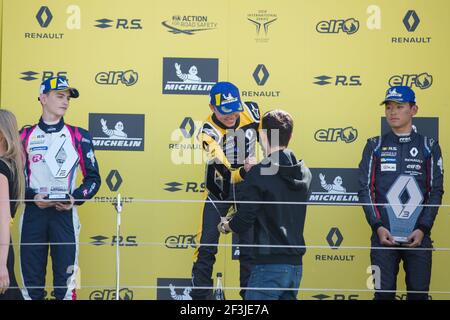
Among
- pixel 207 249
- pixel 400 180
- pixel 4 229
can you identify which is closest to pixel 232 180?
pixel 207 249

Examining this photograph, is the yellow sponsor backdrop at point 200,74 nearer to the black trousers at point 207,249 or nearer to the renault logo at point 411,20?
the renault logo at point 411,20

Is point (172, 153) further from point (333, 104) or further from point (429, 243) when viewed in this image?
point (429, 243)

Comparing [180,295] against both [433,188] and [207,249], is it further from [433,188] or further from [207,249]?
[433,188]

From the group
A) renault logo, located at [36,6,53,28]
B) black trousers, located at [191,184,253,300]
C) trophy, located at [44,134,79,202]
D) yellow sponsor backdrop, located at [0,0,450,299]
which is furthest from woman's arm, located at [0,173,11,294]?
renault logo, located at [36,6,53,28]

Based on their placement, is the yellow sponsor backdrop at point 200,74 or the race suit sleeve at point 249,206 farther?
the yellow sponsor backdrop at point 200,74

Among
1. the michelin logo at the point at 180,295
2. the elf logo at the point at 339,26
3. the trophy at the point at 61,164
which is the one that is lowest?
the michelin logo at the point at 180,295

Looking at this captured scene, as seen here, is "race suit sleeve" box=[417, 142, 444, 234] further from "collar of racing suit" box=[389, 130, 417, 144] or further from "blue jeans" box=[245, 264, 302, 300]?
"blue jeans" box=[245, 264, 302, 300]

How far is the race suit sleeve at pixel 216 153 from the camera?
7.44 m

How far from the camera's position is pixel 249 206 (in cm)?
613

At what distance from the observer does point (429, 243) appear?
7277 mm

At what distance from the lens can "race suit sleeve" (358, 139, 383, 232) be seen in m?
7.26

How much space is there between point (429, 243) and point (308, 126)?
1.34 meters

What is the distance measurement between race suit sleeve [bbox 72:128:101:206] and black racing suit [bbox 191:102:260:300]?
2.57 ft

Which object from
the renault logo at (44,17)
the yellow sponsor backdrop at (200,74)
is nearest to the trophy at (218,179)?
the yellow sponsor backdrop at (200,74)
